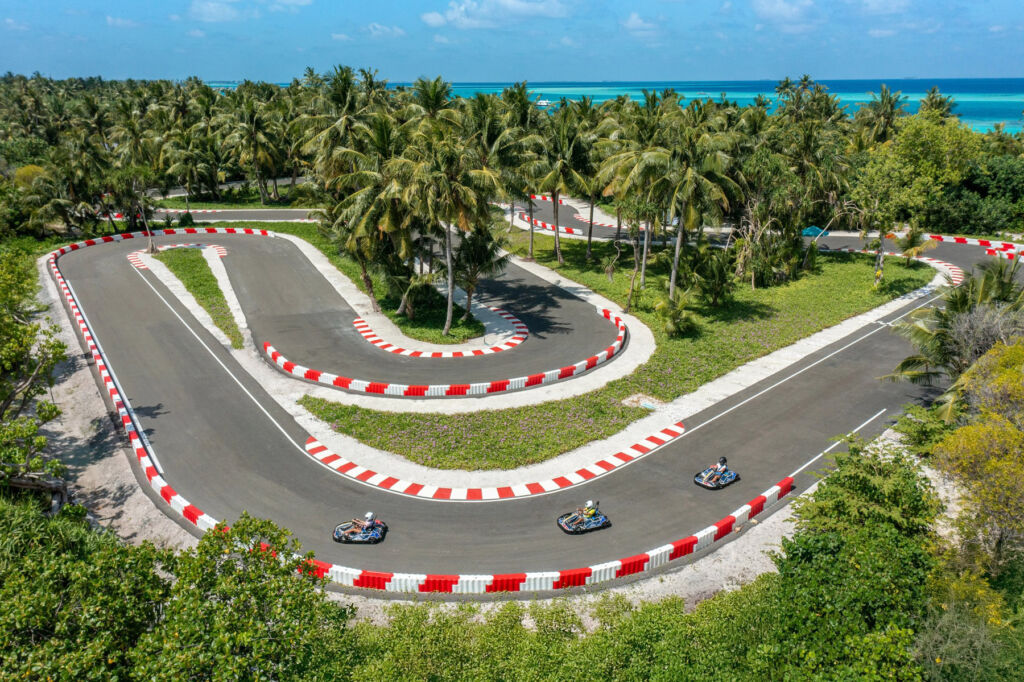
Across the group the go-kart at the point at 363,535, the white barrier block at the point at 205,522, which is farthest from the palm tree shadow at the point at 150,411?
the go-kart at the point at 363,535

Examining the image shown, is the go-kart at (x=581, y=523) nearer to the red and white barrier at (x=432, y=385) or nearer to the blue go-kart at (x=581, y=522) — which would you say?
the blue go-kart at (x=581, y=522)

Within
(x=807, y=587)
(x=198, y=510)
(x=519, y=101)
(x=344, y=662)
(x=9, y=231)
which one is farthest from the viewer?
(x=9, y=231)

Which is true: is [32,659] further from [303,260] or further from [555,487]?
[303,260]

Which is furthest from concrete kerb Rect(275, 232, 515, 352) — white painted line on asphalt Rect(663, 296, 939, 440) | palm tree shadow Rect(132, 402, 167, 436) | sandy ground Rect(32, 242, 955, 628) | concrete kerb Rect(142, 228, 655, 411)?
sandy ground Rect(32, 242, 955, 628)

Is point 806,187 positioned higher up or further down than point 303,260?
higher up

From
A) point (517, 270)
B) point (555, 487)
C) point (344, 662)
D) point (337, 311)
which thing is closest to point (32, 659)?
point (344, 662)

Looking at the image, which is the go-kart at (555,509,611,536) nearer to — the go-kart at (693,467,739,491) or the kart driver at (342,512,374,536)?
the go-kart at (693,467,739,491)
